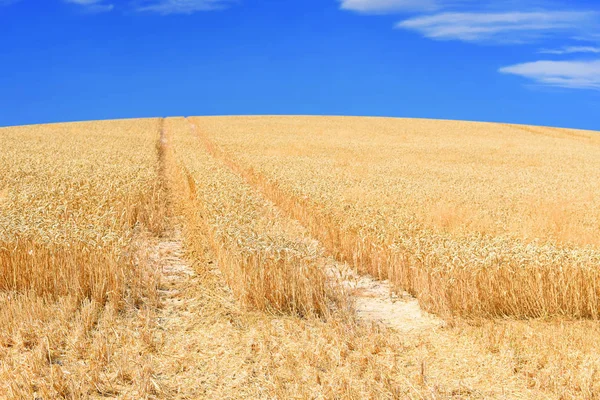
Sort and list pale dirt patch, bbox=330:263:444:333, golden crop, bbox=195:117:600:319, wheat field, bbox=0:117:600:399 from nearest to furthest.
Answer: wheat field, bbox=0:117:600:399 → pale dirt patch, bbox=330:263:444:333 → golden crop, bbox=195:117:600:319

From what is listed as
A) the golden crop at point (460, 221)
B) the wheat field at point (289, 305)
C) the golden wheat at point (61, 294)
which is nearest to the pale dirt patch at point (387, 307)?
the wheat field at point (289, 305)

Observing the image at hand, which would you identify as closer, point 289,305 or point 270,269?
point 289,305

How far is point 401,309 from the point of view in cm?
751

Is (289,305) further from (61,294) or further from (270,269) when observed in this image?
(61,294)

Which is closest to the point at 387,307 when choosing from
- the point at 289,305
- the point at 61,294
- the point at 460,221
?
the point at 289,305

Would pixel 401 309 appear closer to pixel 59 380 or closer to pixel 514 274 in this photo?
pixel 514 274

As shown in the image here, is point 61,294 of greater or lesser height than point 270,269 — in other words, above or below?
below

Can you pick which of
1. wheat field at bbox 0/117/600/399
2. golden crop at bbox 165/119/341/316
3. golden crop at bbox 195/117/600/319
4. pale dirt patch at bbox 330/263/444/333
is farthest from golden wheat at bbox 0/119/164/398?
golden crop at bbox 195/117/600/319

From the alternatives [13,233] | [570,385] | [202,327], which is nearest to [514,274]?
[570,385]

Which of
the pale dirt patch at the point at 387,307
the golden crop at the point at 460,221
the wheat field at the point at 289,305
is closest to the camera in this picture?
the wheat field at the point at 289,305

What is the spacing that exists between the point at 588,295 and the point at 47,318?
6.72 meters

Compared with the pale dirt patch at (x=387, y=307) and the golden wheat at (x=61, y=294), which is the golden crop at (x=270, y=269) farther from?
the golden wheat at (x=61, y=294)

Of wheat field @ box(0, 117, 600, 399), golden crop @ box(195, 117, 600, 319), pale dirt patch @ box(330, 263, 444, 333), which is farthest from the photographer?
golden crop @ box(195, 117, 600, 319)

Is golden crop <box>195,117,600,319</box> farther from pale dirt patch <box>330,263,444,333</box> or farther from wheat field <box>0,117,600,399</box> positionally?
pale dirt patch <box>330,263,444,333</box>
